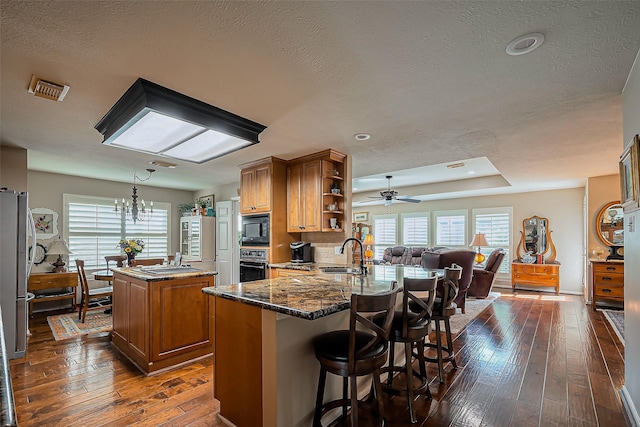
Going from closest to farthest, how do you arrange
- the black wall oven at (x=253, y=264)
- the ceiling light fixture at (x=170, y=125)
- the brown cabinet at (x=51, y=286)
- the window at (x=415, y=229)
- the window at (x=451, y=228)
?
the ceiling light fixture at (x=170, y=125), the black wall oven at (x=253, y=264), the brown cabinet at (x=51, y=286), the window at (x=451, y=228), the window at (x=415, y=229)

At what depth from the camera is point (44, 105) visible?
8.36 ft

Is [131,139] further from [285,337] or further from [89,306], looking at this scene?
[89,306]

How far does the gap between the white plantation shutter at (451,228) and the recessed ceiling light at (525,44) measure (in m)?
7.02

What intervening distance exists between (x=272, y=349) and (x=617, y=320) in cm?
546

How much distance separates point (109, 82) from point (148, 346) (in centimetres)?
226

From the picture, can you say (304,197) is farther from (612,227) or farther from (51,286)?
(612,227)

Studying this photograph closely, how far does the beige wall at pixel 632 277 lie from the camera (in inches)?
78.2

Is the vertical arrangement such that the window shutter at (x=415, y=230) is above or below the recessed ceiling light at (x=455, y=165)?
below

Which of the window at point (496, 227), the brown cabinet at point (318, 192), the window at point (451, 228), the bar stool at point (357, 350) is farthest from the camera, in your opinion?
the window at point (451, 228)

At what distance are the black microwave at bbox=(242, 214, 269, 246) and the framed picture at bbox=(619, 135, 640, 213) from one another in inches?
150

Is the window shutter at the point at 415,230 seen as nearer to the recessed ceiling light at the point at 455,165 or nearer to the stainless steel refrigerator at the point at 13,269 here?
the recessed ceiling light at the point at 455,165

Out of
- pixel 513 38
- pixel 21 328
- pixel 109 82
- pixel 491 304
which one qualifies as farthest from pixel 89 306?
pixel 491 304

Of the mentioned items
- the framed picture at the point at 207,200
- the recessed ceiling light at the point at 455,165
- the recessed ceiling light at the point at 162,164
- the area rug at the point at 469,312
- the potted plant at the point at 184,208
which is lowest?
the area rug at the point at 469,312

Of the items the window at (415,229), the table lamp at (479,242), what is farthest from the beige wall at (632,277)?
the window at (415,229)
